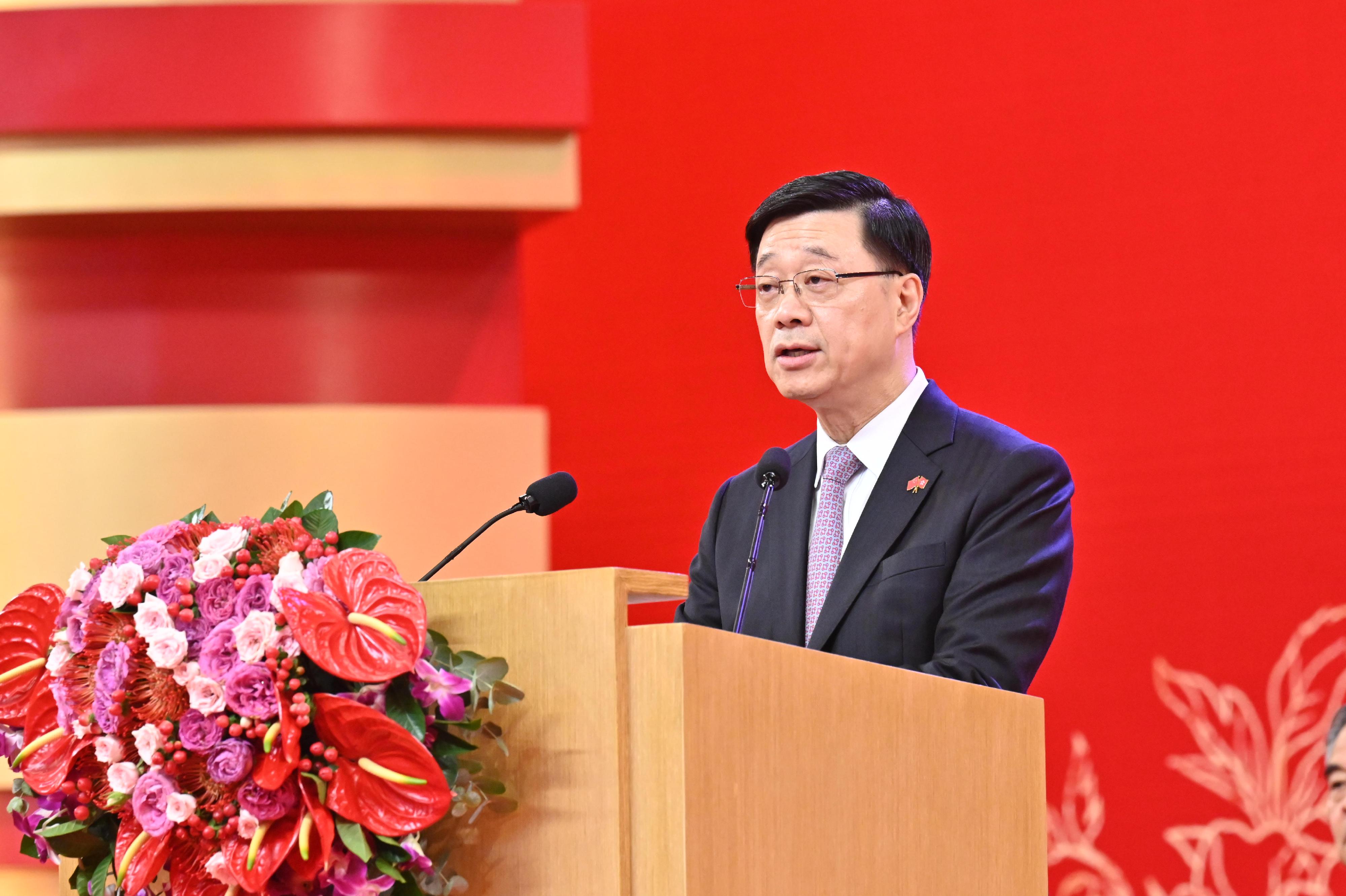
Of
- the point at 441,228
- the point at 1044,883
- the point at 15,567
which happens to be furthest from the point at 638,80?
→ the point at 1044,883

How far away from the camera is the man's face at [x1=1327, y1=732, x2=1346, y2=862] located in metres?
1.14

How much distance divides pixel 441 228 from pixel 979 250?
50.3 inches

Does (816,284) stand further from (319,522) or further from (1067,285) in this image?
(1067,285)

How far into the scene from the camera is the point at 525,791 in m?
1.27

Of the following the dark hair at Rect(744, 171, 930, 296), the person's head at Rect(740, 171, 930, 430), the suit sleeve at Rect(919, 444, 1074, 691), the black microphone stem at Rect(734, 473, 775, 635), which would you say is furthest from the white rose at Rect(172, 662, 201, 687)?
the dark hair at Rect(744, 171, 930, 296)

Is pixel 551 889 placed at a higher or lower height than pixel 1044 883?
higher

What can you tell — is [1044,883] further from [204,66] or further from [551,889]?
[204,66]

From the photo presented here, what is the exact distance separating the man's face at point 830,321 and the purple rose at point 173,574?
98cm

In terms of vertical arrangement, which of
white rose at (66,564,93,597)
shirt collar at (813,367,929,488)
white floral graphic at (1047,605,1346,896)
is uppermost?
shirt collar at (813,367,929,488)

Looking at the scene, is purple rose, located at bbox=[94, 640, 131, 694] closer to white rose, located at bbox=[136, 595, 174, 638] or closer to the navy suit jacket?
white rose, located at bbox=[136, 595, 174, 638]

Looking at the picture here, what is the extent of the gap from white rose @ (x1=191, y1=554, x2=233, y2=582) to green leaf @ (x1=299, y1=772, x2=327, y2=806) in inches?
7.5

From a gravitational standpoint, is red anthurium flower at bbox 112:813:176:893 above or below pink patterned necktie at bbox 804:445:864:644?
below

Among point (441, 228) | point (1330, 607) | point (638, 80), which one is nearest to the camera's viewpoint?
point (1330, 607)

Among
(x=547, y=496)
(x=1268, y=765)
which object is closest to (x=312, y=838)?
(x=547, y=496)
